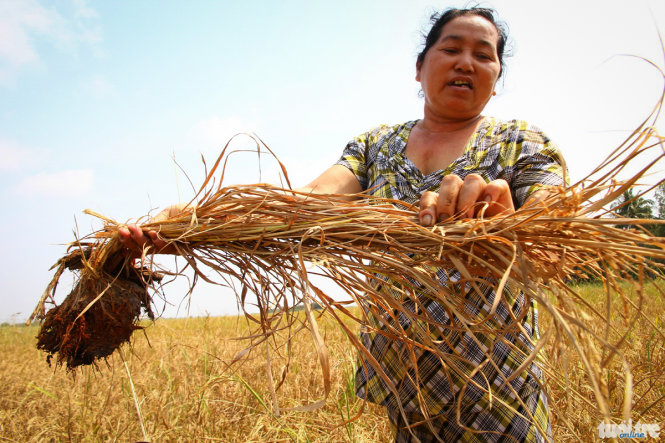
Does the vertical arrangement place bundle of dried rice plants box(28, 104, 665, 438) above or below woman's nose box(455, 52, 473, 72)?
below

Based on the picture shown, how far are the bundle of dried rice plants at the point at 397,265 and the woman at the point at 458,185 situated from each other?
4 cm

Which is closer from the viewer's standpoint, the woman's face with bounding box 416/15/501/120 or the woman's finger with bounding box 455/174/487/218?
the woman's finger with bounding box 455/174/487/218

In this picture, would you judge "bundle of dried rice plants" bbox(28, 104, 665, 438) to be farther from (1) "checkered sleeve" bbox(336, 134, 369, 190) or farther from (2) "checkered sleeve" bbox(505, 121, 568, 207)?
(1) "checkered sleeve" bbox(336, 134, 369, 190)

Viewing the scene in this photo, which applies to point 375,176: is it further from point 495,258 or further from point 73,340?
point 73,340

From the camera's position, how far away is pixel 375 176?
1694 mm

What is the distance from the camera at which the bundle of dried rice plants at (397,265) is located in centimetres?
87

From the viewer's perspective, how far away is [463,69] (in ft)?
5.31

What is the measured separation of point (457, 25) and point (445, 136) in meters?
0.46

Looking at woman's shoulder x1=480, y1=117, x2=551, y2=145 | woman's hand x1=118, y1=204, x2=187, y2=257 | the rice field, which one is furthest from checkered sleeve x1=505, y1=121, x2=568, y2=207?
woman's hand x1=118, y1=204, x2=187, y2=257

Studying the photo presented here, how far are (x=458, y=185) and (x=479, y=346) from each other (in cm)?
47

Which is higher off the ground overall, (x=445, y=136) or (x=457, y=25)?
(x=457, y=25)

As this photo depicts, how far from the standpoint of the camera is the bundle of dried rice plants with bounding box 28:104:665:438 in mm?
872

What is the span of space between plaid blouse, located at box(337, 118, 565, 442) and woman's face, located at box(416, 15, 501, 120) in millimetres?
126

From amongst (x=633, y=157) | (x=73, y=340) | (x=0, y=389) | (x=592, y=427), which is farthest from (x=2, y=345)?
(x=633, y=157)
